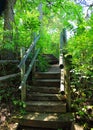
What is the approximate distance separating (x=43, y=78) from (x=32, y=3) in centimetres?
517

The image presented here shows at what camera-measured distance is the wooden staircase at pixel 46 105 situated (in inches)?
215

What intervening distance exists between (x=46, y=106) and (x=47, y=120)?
65cm

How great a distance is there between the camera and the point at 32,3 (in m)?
11.2

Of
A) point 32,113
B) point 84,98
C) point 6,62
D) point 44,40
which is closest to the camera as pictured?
point 84,98

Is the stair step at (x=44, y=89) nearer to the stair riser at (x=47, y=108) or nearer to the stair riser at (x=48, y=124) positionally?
the stair riser at (x=47, y=108)

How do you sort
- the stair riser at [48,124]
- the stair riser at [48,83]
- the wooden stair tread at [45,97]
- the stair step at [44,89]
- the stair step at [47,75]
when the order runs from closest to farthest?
the stair riser at [48,124], the wooden stair tread at [45,97], the stair step at [44,89], the stair riser at [48,83], the stair step at [47,75]

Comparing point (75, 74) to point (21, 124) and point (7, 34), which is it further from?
point (7, 34)

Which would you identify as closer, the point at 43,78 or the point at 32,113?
the point at 32,113

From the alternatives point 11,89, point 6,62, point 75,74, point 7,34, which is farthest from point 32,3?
point 75,74

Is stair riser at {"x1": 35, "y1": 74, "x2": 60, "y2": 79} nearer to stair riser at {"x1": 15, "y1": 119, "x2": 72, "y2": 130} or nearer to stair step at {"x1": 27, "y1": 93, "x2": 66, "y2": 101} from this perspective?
Result: stair step at {"x1": 27, "y1": 93, "x2": 66, "y2": 101}

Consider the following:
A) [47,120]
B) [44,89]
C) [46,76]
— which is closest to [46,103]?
[44,89]

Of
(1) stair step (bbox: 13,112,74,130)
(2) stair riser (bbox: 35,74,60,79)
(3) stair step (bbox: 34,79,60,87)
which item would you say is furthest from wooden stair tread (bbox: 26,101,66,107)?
(2) stair riser (bbox: 35,74,60,79)

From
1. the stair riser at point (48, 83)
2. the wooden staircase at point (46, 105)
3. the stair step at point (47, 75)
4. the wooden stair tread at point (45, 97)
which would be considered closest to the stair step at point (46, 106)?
the wooden staircase at point (46, 105)

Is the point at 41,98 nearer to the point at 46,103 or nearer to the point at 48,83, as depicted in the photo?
the point at 46,103
